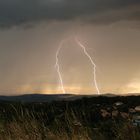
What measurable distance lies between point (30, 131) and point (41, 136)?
1.95ft

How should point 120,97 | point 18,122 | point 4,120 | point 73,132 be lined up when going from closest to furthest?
point 73,132, point 18,122, point 4,120, point 120,97

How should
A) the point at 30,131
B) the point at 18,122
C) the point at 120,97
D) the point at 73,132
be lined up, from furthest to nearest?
the point at 120,97
the point at 18,122
the point at 30,131
the point at 73,132

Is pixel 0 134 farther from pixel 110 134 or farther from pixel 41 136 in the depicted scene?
pixel 110 134

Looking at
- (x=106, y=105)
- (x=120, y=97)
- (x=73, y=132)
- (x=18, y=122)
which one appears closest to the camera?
(x=73, y=132)

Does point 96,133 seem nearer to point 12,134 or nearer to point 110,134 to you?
point 110,134

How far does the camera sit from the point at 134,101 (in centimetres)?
3825

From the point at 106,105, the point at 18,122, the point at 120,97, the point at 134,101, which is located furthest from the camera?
the point at 120,97

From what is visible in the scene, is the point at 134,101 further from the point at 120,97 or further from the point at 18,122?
the point at 18,122

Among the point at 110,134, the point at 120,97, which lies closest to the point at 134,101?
the point at 120,97

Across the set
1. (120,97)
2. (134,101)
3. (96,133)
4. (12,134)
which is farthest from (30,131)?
(120,97)

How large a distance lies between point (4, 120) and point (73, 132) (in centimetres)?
382

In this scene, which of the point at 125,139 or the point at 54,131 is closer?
the point at 125,139

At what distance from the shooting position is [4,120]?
591 inches

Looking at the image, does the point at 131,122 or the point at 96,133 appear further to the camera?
the point at 96,133
